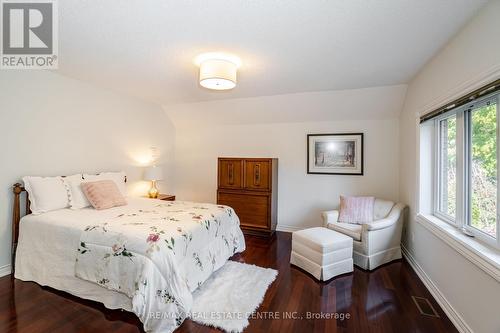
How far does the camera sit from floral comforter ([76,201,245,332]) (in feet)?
5.73

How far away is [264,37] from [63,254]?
2.74 m

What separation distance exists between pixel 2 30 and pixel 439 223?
439 centimetres

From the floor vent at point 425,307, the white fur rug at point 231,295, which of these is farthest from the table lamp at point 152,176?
the floor vent at point 425,307

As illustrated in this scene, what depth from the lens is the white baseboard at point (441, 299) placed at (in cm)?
178

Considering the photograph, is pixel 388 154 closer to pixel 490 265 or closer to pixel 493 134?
pixel 493 134

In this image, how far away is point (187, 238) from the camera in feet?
7.00

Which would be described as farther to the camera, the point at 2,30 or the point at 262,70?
the point at 262,70

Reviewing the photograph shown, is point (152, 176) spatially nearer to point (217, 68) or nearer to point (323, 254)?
point (217, 68)

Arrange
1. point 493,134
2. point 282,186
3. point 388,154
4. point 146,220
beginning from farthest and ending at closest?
point 282,186 → point 388,154 → point 146,220 → point 493,134

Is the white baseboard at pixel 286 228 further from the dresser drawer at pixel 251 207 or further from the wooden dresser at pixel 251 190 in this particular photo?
the dresser drawer at pixel 251 207

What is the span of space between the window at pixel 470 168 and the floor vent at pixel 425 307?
762 millimetres

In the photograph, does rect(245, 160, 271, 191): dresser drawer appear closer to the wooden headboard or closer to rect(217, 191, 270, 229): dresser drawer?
rect(217, 191, 270, 229): dresser drawer

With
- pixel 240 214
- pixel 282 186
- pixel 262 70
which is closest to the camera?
pixel 262 70

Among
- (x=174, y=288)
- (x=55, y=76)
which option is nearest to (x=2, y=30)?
(x=55, y=76)
